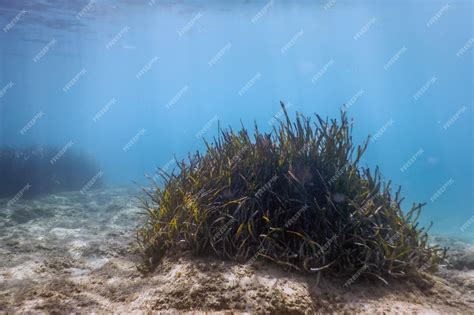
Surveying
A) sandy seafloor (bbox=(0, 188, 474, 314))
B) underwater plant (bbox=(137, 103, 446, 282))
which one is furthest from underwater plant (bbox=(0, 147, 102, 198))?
underwater plant (bbox=(137, 103, 446, 282))

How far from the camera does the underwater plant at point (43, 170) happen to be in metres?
17.2

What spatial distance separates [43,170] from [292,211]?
18.0 m

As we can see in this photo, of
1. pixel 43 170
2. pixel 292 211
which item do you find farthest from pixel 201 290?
pixel 43 170

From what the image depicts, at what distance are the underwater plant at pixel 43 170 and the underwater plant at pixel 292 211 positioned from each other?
13991mm

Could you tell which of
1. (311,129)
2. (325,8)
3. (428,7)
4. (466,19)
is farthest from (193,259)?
(466,19)

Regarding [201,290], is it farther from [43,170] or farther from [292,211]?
[43,170]

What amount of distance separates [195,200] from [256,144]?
127cm

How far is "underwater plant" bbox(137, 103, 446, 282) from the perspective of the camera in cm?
427

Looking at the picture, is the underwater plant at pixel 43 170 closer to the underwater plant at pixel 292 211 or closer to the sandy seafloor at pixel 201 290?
the sandy seafloor at pixel 201 290

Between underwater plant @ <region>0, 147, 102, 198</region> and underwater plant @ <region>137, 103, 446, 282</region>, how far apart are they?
13991mm

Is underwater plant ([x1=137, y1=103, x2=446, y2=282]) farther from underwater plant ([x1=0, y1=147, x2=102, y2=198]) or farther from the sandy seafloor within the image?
underwater plant ([x1=0, y1=147, x2=102, y2=198])

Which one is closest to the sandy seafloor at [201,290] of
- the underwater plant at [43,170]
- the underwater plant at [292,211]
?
the underwater plant at [292,211]

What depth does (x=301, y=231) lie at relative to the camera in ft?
14.6

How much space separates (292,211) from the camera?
4.68 m
